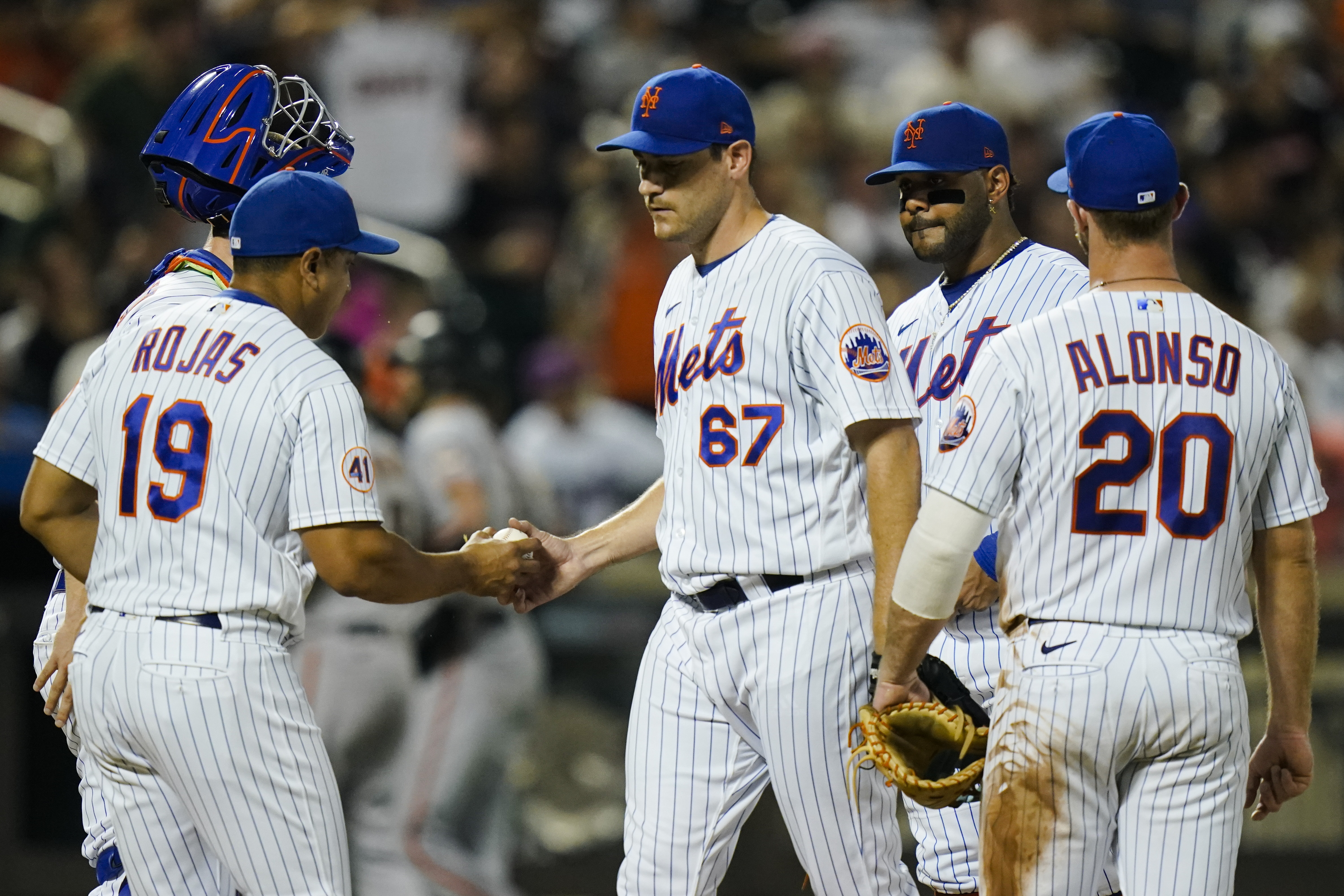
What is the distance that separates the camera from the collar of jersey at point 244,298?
367 cm

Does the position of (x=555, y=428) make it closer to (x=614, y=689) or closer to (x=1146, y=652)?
(x=614, y=689)

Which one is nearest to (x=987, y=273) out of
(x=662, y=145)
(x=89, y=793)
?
(x=662, y=145)

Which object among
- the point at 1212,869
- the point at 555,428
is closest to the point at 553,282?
the point at 555,428

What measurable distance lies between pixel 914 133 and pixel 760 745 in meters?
1.68

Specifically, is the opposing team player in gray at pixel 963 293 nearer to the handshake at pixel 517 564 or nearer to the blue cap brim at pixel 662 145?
the blue cap brim at pixel 662 145

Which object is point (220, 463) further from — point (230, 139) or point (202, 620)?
point (230, 139)

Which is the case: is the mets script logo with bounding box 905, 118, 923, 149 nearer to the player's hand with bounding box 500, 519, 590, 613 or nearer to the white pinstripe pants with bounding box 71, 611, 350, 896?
the player's hand with bounding box 500, 519, 590, 613

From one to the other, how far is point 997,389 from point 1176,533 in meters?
0.47

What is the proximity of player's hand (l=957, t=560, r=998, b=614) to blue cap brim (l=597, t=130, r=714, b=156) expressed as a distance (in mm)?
1262

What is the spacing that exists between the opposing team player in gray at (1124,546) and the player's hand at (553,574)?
122cm

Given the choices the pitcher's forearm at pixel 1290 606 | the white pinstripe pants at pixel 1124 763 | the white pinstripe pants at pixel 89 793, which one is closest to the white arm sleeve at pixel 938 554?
the white pinstripe pants at pixel 1124 763

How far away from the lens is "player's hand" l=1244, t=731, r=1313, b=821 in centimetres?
364

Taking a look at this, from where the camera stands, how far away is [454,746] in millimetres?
6770

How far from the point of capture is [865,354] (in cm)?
381
